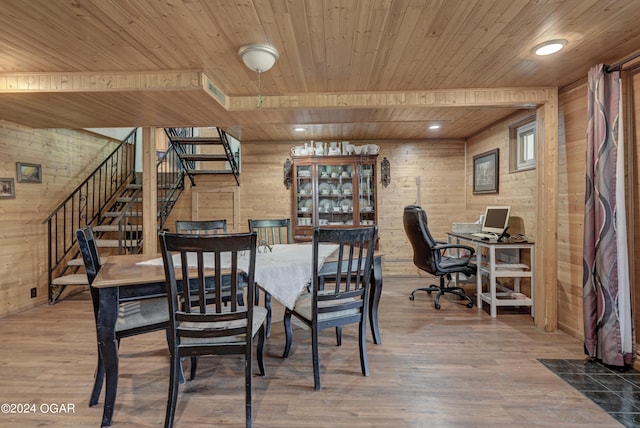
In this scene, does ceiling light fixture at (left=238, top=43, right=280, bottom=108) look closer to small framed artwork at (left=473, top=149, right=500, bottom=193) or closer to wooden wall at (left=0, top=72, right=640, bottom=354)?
wooden wall at (left=0, top=72, right=640, bottom=354)

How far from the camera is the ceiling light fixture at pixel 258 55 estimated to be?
222 centimetres

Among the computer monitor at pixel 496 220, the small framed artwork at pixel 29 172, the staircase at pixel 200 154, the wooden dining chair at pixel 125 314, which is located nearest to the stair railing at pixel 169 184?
the staircase at pixel 200 154

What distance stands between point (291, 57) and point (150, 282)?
1824 mm

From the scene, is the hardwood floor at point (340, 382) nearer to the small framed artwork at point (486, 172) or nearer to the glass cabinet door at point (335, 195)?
the small framed artwork at point (486, 172)

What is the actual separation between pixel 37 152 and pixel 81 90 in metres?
2.05

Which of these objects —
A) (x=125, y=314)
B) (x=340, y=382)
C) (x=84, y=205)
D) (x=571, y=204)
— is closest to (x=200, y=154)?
(x=84, y=205)

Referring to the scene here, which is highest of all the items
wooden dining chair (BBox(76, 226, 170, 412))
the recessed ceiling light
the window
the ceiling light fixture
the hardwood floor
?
the recessed ceiling light

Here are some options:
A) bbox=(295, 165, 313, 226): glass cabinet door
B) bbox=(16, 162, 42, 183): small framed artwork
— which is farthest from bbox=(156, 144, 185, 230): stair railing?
bbox=(295, 165, 313, 226): glass cabinet door

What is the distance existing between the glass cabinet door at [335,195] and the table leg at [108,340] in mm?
3545

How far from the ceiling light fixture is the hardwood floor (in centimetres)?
220

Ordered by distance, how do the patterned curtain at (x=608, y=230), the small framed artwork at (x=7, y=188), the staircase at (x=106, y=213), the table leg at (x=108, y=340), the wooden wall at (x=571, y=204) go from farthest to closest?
the staircase at (x=106, y=213)
the small framed artwork at (x=7, y=188)
the wooden wall at (x=571, y=204)
the patterned curtain at (x=608, y=230)
the table leg at (x=108, y=340)

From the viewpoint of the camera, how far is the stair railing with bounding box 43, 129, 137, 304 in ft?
13.7

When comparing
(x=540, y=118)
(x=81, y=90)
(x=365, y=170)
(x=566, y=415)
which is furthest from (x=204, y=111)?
(x=566, y=415)

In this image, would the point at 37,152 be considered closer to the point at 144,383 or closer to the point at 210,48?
the point at 210,48
